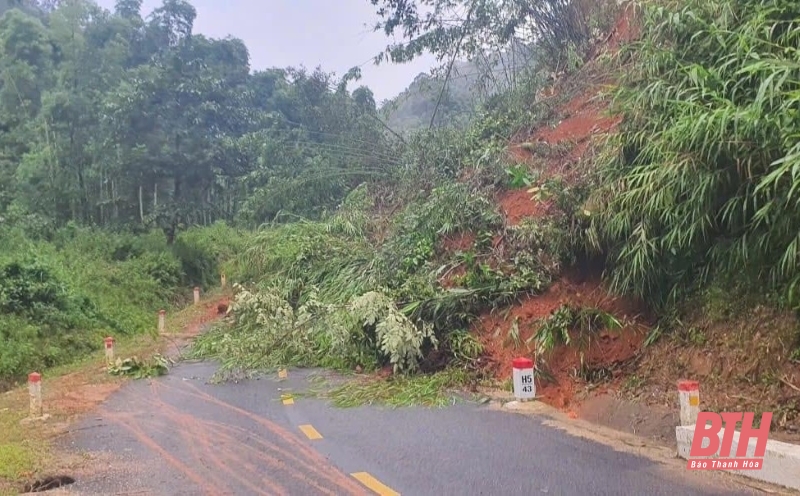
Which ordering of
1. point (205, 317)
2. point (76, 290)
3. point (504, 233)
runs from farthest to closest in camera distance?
point (205, 317)
point (76, 290)
point (504, 233)

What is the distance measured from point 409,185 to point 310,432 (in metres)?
10.9

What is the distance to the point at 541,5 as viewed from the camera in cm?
1684

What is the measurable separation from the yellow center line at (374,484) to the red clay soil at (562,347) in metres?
3.17

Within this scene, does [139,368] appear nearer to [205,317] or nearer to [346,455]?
[346,455]

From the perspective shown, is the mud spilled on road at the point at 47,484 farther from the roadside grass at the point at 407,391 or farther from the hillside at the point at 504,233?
the roadside grass at the point at 407,391

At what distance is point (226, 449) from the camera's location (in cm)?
664

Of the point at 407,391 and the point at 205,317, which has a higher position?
the point at 205,317

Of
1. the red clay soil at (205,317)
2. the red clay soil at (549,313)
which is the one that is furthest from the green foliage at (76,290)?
the red clay soil at (549,313)

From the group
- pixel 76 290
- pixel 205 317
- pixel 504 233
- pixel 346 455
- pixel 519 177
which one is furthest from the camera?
pixel 205 317

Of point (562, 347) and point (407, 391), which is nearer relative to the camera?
point (562, 347)

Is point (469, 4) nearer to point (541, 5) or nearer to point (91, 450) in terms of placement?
point (541, 5)

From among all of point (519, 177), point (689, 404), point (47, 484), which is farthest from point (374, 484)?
point (519, 177)

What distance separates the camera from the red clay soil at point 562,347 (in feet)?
26.6

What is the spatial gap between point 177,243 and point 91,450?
69.4 feet
